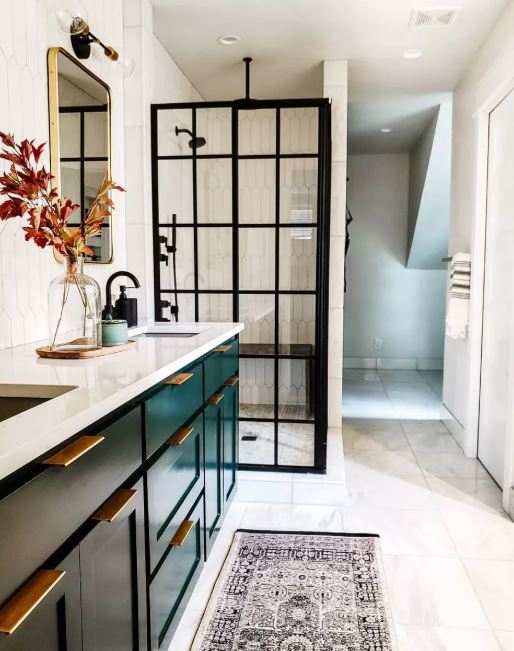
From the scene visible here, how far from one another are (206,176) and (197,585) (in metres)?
2.07

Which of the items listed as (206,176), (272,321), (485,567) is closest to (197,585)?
(485,567)

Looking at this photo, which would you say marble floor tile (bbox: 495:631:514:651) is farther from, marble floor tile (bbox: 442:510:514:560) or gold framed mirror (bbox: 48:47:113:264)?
gold framed mirror (bbox: 48:47:113:264)

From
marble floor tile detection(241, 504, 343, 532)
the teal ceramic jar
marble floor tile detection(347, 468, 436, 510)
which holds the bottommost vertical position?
marble floor tile detection(241, 504, 343, 532)

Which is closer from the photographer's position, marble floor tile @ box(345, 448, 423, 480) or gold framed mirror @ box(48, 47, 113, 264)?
gold framed mirror @ box(48, 47, 113, 264)

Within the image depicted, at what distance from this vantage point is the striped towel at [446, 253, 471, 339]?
3.55m

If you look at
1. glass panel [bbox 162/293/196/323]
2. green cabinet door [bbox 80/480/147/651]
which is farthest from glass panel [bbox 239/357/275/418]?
green cabinet door [bbox 80/480/147/651]

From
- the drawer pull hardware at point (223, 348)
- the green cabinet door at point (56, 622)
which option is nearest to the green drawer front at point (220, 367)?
the drawer pull hardware at point (223, 348)

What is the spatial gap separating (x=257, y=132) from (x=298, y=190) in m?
0.39

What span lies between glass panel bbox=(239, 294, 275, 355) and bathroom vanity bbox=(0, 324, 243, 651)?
3.68ft

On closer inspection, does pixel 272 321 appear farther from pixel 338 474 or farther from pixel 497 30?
pixel 497 30

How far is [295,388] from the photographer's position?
10.4 ft

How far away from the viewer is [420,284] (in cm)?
655

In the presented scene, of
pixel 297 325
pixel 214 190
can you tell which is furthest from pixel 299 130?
pixel 297 325

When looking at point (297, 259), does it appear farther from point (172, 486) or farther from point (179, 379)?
point (172, 486)
